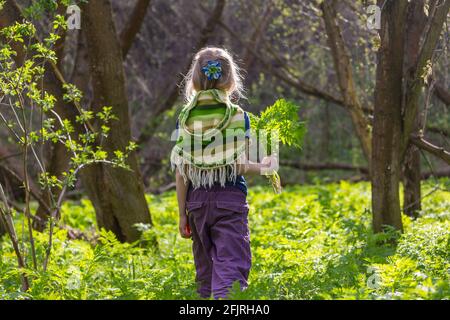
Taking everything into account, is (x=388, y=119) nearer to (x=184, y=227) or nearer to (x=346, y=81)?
(x=184, y=227)

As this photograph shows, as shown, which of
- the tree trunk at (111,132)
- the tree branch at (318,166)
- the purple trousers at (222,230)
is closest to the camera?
the purple trousers at (222,230)

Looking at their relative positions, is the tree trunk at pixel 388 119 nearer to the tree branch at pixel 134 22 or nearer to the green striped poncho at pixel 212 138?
the green striped poncho at pixel 212 138

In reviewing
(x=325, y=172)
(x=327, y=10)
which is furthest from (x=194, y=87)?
(x=325, y=172)

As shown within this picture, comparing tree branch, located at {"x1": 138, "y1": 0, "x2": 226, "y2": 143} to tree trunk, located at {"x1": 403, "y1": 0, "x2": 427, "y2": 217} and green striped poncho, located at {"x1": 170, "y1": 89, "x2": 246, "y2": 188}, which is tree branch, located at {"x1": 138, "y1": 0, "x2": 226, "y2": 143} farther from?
green striped poncho, located at {"x1": 170, "y1": 89, "x2": 246, "y2": 188}

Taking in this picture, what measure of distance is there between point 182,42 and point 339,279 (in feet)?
43.4

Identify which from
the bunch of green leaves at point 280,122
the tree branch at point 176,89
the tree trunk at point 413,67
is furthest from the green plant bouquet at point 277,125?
the tree branch at point 176,89

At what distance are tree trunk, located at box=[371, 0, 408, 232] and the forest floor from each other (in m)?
0.28

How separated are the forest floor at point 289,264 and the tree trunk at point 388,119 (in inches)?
10.9

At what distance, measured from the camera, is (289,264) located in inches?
255

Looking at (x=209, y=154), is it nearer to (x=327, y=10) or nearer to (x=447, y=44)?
(x=447, y=44)

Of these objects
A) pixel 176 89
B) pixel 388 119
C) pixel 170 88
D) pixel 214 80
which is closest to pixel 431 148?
pixel 388 119

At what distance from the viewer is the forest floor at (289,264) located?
16.5 ft

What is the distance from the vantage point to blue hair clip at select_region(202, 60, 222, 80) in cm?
525

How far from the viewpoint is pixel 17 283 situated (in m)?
6.28
